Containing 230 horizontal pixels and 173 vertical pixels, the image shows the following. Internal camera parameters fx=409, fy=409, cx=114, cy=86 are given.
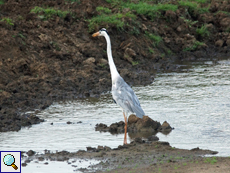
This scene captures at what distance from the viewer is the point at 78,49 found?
1639cm

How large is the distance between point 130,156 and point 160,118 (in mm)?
3148

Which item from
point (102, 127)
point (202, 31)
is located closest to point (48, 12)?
point (202, 31)

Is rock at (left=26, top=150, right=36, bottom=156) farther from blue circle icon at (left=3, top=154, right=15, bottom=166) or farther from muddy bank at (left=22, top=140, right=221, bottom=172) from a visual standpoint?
blue circle icon at (left=3, top=154, right=15, bottom=166)

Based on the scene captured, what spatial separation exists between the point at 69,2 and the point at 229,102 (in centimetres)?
1040

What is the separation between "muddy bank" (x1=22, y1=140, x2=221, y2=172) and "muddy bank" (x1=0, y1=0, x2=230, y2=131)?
7.94 ft

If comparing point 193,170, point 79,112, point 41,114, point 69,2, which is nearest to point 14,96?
point 41,114

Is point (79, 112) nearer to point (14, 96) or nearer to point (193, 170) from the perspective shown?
point (14, 96)

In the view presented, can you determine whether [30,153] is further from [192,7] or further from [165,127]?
[192,7]

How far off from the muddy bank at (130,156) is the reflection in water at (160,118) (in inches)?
19.8

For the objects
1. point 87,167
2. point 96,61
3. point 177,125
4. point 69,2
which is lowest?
point 87,167

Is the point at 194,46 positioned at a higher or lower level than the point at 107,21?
lower

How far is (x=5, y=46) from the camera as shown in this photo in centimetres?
1436

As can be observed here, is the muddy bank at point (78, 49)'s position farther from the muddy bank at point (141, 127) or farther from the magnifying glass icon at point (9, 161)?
the magnifying glass icon at point (9, 161)

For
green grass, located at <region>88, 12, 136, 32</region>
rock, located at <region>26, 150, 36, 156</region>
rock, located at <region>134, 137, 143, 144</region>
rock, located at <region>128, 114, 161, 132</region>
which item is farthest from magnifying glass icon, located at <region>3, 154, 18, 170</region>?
green grass, located at <region>88, 12, 136, 32</region>
